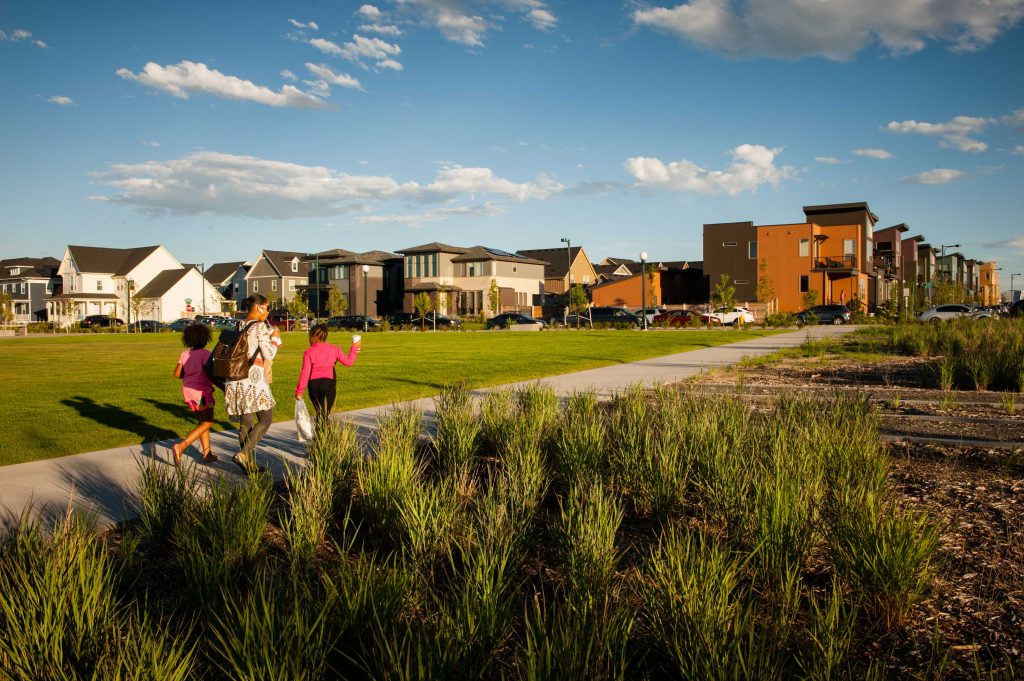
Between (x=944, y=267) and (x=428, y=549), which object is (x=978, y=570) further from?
(x=944, y=267)

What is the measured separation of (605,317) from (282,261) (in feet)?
157

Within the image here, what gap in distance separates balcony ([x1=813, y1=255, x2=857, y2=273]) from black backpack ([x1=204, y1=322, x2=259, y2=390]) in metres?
60.6

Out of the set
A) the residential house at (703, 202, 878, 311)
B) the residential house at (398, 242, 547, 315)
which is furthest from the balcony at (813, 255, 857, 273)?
the residential house at (398, 242, 547, 315)

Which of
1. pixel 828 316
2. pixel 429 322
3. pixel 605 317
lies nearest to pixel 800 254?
pixel 828 316

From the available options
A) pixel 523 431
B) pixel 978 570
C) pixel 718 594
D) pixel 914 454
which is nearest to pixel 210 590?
pixel 718 594

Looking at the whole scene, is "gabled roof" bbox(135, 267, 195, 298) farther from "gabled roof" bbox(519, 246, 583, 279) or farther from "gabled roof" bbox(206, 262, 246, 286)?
"gabled roof" bbox(519, 246, 583, 279)

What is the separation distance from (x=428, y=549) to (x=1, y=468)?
519cm

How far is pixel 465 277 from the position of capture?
229 ft

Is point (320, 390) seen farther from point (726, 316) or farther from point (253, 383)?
point (726, 316)

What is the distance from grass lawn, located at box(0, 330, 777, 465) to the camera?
9.02 m

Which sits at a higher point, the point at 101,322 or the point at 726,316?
the point at 101,322

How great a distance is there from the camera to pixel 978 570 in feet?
13.0

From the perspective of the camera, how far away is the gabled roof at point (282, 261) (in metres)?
83.5

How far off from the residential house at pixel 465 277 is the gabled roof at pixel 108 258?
35.6 metres
